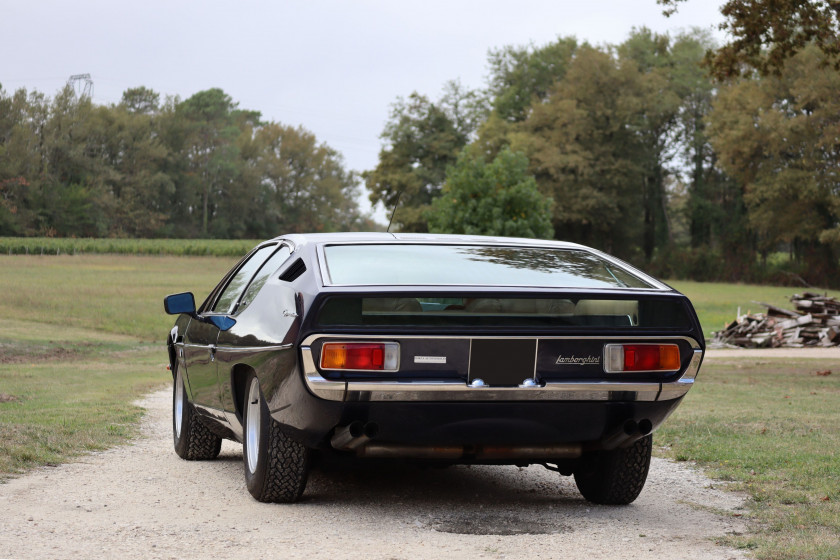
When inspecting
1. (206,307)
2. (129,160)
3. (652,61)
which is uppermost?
(652,61)

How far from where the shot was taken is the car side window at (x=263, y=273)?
6.40 metres

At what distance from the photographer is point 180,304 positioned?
7.34 m

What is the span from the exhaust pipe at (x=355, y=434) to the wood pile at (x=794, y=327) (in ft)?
81.8

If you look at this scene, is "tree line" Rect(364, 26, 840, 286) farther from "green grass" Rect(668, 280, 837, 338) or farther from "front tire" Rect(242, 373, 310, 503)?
"front tire" Rect(242, 373, 310, 503)

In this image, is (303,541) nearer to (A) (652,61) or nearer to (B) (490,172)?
(B) (490,172)

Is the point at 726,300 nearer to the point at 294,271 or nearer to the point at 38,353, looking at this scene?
the point at 38,353

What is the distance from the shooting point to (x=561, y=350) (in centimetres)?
540

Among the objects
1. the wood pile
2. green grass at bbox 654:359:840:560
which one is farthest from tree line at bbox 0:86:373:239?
green grass at bbox 654:359:840:560

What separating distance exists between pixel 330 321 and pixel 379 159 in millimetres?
77724

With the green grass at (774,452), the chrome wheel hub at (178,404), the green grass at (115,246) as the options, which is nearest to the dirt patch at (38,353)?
the green grass at (115,246)

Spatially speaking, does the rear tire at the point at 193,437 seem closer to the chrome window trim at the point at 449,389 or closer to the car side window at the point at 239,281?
the car side window at the point at 239,281

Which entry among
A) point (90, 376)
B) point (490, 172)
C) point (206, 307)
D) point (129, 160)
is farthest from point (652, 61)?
point (206, 307)

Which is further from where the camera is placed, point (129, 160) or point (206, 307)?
point (129, 160)

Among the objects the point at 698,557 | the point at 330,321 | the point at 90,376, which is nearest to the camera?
the point at 698,557
